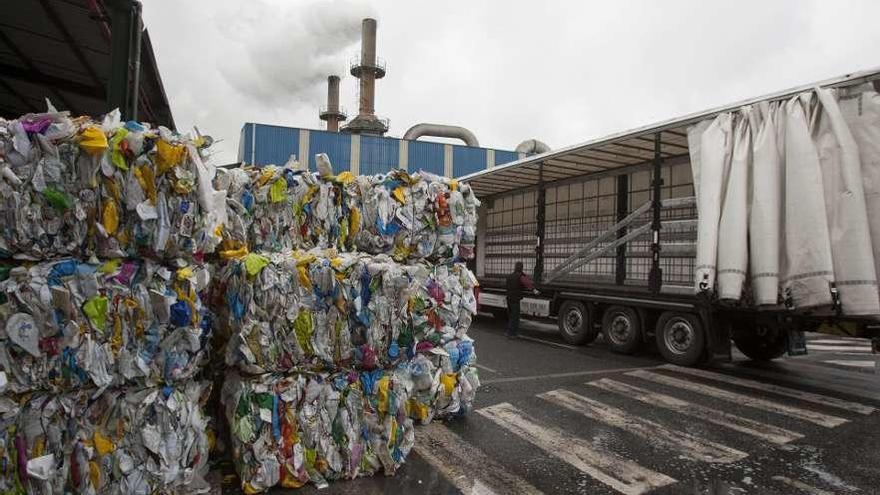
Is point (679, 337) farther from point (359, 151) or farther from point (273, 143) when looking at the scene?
point (273, 143)

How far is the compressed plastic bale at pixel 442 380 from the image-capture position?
4.64m

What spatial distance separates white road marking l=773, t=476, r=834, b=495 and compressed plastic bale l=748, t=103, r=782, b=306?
8.14 feet

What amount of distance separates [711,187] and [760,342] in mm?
3335

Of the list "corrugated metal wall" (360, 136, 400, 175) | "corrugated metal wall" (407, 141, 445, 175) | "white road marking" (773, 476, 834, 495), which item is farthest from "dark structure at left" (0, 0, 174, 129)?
"corrugated metal wall" (407, 141, 445, 175)

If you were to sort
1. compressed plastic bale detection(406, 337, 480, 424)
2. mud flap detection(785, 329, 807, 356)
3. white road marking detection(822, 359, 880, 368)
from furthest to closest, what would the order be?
white road marking detection(822, 359, 880, 368), mud flap detection(785, 329, 807, 356), compressed plastic bale detection(406, 337, 480, 424)

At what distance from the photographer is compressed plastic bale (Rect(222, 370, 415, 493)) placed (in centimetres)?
350

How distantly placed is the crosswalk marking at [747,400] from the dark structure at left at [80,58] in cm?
703

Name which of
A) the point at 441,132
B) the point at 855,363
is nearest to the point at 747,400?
the point at 855,363

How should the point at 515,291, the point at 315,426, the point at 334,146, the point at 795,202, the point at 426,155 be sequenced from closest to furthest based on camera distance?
the point at 315,426 < the point at 795,202 < the point at 515,291 < the point at 334,146 < the point at 426,155

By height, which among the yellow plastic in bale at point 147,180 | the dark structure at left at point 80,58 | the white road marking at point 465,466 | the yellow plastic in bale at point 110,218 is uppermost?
the dark structure at left at point 80,58

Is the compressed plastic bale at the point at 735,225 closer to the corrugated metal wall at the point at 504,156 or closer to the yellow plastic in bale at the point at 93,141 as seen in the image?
the yellow plastic in bale at the point at 93,141

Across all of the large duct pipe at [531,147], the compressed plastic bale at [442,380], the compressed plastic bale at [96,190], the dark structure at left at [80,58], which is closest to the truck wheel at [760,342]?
the compressed plastic bale at [442,380]

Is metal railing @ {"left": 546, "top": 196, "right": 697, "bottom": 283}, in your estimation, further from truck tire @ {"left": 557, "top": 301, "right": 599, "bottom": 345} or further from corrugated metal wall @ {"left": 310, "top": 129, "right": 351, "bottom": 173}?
corrugated metal wall @ {"left": 310, "top": 129, "right": 351, "bottom": 173}

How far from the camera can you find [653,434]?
16.4 feet
